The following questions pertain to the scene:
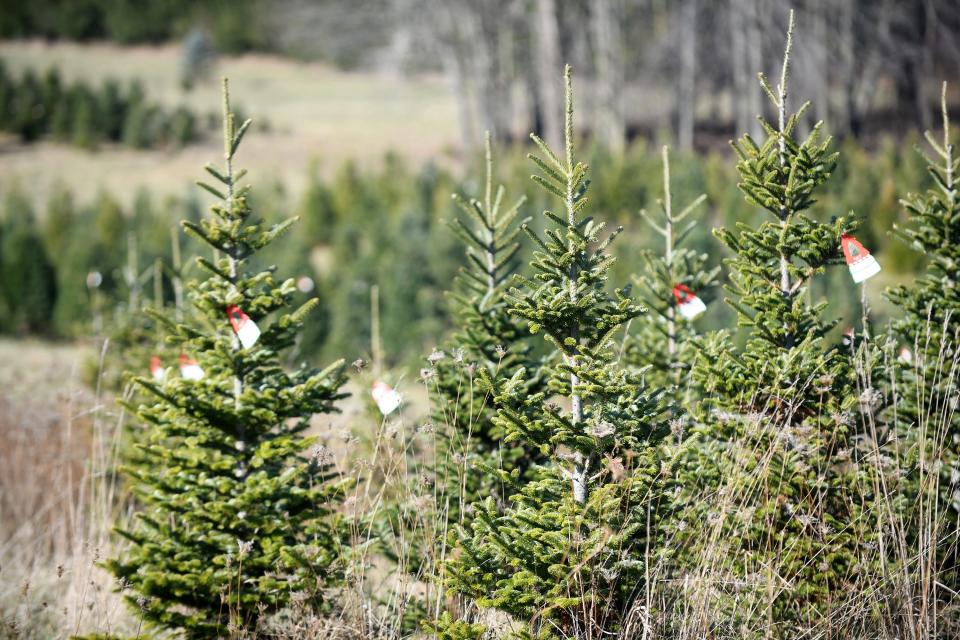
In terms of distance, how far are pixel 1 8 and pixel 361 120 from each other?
16.3m

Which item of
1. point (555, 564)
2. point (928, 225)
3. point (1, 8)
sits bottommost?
point (555, 564)

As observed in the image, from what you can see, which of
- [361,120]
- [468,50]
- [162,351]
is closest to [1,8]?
[361,120]

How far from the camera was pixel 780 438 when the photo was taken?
3654mm

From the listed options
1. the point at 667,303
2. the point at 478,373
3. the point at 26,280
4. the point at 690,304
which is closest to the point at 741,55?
the point at 26,280

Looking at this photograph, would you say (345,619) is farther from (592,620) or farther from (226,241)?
(226,241)

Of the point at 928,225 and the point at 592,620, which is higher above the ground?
the point at 928,225

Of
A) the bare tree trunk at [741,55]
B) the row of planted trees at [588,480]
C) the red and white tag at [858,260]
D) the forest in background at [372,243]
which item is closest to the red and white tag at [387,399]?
the row of planted trees at [588,480]

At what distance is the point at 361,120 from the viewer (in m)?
33.1

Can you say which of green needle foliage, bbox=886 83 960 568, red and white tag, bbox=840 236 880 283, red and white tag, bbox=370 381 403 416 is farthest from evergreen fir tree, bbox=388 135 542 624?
green needle foliage, bbox=886 83 960 568

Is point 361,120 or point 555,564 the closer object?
point 555,564

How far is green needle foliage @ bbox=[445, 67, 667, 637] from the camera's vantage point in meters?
3.43

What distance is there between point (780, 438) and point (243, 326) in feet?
8.03

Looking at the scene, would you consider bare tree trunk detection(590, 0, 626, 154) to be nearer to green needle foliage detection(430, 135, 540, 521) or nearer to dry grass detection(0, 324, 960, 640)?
green needle foliage detection(430, 135, 540, 521)

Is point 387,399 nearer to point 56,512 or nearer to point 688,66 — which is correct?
point 56,512
